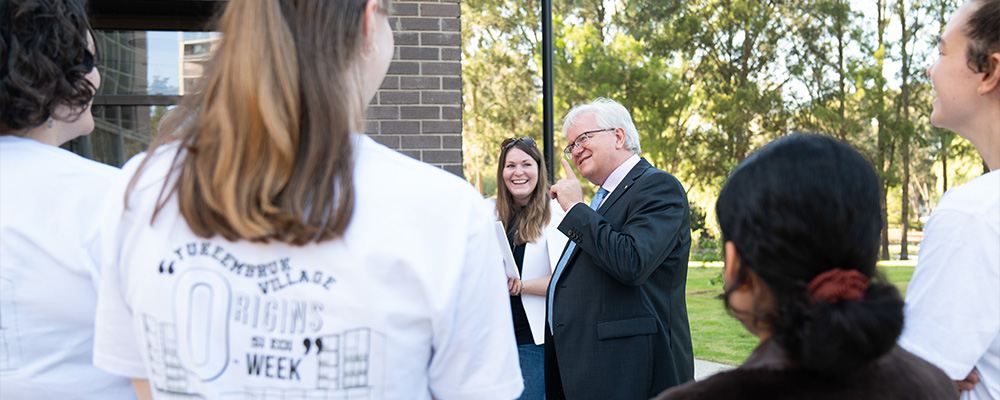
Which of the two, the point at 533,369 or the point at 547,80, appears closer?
the point at 533,369

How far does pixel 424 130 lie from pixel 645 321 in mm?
1920

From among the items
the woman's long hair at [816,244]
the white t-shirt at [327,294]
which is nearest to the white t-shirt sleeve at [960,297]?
the woman's long hair at [816,244]

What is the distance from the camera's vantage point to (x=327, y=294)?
1122mm

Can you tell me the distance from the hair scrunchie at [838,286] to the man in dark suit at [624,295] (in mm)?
1855

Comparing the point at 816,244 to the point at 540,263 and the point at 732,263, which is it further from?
the point at 540,263

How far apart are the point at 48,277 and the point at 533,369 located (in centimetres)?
266

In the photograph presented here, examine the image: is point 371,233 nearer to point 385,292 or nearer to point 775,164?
point 385,292

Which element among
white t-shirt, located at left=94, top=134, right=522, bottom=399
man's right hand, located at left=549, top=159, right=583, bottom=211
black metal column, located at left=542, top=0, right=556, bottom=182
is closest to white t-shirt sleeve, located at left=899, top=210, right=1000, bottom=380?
white t-shirt, located at left=94, top=134, right=522, bottom=399

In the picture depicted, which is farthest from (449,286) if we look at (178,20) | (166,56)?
(166,56)

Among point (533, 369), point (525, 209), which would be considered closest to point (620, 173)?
point (525, 209)

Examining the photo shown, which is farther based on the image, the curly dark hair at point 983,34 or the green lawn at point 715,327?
the green lawn at point 715,327

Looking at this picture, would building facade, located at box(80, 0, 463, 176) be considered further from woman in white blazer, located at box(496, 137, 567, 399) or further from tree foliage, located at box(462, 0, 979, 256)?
tree foliage, located at box(462, 0, 979, 256)

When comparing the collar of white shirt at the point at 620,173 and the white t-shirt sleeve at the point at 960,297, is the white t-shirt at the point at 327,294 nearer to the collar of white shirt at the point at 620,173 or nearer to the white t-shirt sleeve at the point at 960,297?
the white t-shirt sleeve at the point at 960,297

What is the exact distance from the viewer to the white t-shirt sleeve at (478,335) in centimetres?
119
